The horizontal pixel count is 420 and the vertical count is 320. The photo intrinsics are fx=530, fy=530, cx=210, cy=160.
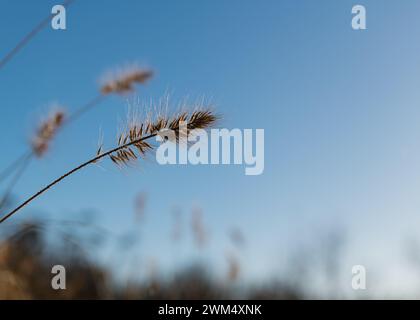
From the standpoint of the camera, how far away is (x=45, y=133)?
9.84ft

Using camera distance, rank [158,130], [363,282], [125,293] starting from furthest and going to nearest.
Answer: [125,293] < [363,282] < [158,130]

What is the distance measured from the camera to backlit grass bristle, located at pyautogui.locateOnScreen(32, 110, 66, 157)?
2.96 metres

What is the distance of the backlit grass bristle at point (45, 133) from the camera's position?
9.73 feet

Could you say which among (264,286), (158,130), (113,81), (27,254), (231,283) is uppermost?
(113,81)

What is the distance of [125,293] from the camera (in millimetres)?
5902

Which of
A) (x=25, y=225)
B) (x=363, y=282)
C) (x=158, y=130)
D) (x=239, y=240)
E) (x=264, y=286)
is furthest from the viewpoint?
(x=264, y=286)

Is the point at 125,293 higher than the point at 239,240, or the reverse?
the point at 239,240

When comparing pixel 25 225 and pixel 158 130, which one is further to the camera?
pixel 25 225
